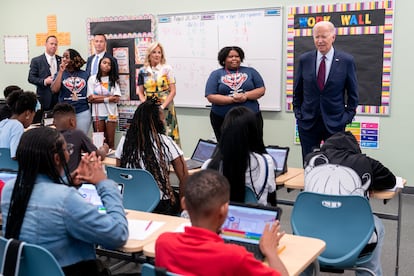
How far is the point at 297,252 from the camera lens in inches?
80.6

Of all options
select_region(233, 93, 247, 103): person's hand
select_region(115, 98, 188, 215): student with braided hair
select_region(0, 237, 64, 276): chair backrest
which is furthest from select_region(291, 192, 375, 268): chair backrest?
select_region(233, 93, 247, 103): person's hand

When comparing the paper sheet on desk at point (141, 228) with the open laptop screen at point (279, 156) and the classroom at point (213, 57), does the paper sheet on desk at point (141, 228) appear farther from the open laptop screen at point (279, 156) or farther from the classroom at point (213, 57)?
the classroom at point (213, 57)

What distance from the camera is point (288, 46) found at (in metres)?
5.55

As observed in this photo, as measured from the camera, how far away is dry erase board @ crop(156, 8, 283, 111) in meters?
5.66

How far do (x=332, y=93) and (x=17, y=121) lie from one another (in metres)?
2.59

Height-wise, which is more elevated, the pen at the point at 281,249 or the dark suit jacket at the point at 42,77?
the dark suit jacket at the point at 42,77

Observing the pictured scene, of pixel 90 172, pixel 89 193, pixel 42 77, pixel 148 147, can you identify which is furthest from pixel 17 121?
pixel 42 77

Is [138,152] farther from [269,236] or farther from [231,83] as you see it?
[231,83]

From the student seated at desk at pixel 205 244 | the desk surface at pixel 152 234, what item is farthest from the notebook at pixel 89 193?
the student seated at desk at pixel 205 244

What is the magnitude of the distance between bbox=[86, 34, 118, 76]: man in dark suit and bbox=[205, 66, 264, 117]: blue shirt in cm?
169

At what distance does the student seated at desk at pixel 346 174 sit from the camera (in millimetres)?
2723

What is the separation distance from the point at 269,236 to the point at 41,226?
88 cm

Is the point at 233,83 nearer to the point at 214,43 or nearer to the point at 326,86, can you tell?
the point at 214,43

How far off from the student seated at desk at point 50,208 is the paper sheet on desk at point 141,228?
0.24 metres
